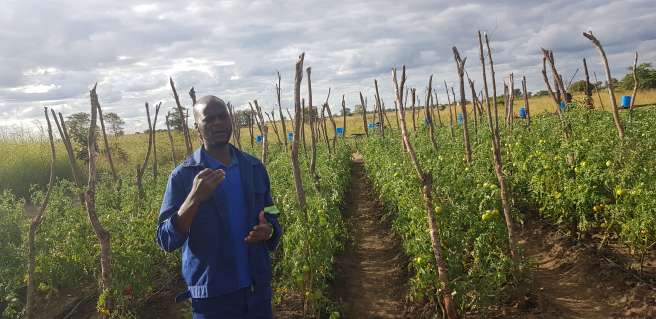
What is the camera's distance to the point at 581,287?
448 centimetres

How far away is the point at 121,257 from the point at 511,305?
344 cm

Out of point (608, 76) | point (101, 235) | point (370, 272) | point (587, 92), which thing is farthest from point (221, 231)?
point (587, 92)

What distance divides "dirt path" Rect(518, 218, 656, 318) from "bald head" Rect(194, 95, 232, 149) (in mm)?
2955

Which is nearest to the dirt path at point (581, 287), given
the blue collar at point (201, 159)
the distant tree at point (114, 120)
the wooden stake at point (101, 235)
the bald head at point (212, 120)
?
the blue collar at point (201, 159)

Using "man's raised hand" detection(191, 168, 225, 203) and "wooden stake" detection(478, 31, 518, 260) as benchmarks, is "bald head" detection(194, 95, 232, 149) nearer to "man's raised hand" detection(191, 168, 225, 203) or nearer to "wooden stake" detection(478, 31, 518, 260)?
"man's raised hand" detection(191, 168, 225, 203)

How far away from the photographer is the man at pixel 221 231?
2150 millimetres

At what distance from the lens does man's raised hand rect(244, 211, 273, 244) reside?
7.08ft

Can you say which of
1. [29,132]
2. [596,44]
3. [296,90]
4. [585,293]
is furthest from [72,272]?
[29,132]

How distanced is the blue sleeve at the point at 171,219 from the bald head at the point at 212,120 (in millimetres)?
235

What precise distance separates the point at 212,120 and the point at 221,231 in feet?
1.66

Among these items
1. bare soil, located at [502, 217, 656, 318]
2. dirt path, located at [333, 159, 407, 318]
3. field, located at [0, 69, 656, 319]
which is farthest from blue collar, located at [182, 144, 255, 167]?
bare soil, located at [502, 217, 656, 318]

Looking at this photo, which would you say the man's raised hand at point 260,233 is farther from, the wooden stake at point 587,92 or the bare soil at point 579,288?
the wooden stake at point 587,92

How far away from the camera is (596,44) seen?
670 cm

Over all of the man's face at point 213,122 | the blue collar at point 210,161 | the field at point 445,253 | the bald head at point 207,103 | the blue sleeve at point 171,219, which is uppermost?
the bald head at point 207,103
